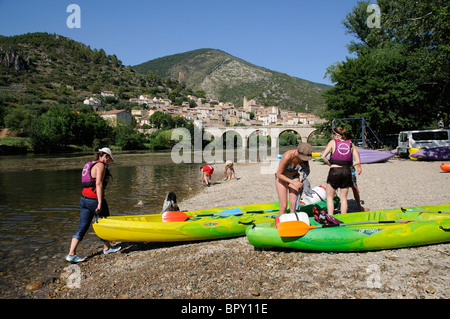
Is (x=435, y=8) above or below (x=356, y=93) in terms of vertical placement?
above

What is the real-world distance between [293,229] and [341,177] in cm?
165

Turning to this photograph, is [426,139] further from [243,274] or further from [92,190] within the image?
[92,190]

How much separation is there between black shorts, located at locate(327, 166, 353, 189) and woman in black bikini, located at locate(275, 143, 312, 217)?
2.67ft

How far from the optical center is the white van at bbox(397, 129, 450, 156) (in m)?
17.6

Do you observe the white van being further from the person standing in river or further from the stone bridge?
the stone bridge

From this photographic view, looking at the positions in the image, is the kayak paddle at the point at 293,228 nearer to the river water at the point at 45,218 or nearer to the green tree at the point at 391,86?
the river water at the point at 45,218

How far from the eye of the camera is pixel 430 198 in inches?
304

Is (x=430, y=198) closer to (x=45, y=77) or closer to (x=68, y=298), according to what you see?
(x=68, y=298)

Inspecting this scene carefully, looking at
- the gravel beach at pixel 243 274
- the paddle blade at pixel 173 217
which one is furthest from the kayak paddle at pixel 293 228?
the paddle blade at pixel 173 217

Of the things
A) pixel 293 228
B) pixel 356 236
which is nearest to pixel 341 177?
pixel 356 236

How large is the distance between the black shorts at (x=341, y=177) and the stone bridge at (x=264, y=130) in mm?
75755

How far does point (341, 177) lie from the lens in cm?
534
